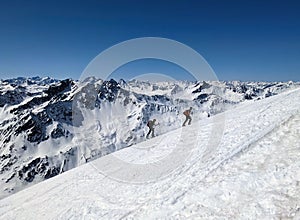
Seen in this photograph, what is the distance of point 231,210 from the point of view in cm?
1052

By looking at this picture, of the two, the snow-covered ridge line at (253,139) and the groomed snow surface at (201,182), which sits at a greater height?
the snow-covered ridge line at (253,139)

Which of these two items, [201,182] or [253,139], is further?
[253,139]

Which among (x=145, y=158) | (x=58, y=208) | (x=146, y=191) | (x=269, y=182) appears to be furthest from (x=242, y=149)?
(x=58, y=208)

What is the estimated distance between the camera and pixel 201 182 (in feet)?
43.2

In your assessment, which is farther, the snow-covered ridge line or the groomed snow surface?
the snow-covered ridge line

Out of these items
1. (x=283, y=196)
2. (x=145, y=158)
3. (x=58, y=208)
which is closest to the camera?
(x=283, y=196)

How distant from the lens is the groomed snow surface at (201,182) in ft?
35.4

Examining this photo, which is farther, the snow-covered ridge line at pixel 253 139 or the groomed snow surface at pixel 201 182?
the snow-covered ridge line at pixel 253 139

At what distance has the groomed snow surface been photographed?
35.4ft

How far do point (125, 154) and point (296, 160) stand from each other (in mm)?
18341

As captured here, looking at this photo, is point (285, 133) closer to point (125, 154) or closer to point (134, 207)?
point (134, 207)

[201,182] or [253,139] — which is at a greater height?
[253,139]

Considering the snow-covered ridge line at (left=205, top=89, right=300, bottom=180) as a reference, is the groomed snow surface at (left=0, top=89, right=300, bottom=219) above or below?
below

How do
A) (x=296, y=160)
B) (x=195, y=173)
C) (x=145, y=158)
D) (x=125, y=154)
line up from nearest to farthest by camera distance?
(x=296, y=160) → (x=195, y=173) → (x=145, y=158) → (x=125, y=154)
